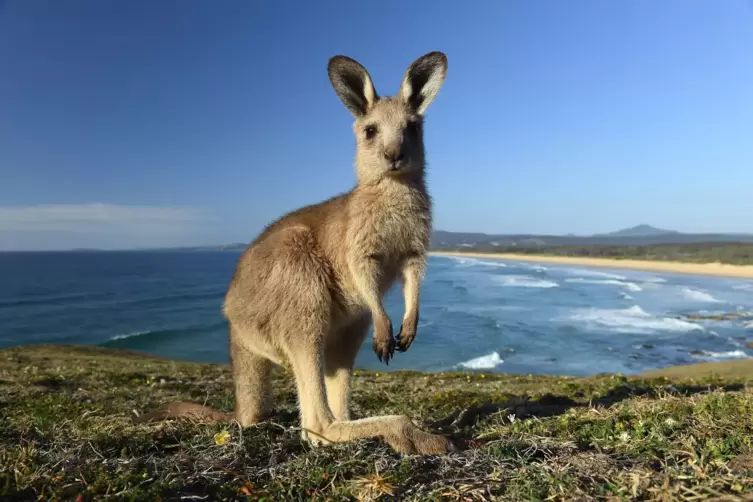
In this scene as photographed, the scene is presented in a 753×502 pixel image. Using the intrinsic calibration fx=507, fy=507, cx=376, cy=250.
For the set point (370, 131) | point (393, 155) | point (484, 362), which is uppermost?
point (370, 131)

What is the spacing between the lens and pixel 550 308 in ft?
106

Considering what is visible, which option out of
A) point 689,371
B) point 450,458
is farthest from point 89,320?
point 450,458

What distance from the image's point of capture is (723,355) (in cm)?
1880

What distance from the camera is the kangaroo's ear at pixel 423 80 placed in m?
4.03

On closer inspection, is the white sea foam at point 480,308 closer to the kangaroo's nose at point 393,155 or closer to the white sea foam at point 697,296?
the white sea foam at point 697,296

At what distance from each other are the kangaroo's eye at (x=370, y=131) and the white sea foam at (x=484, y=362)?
49.4 feet

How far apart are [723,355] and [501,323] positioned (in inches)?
414

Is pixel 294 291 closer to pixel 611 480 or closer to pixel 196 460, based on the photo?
pixel 196 460

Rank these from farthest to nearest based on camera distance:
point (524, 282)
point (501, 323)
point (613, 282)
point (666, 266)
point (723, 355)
→ point (666, 266), point (524, 282), point (613, 282), point (501, 323), point (723, 355)

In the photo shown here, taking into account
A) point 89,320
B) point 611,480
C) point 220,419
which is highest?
point 611,480

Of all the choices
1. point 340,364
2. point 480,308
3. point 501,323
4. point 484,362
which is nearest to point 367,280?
point 340,364

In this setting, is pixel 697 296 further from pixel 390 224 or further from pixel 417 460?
pixel 417 460

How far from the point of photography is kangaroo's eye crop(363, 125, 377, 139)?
13.2ft

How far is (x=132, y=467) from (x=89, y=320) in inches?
1425
